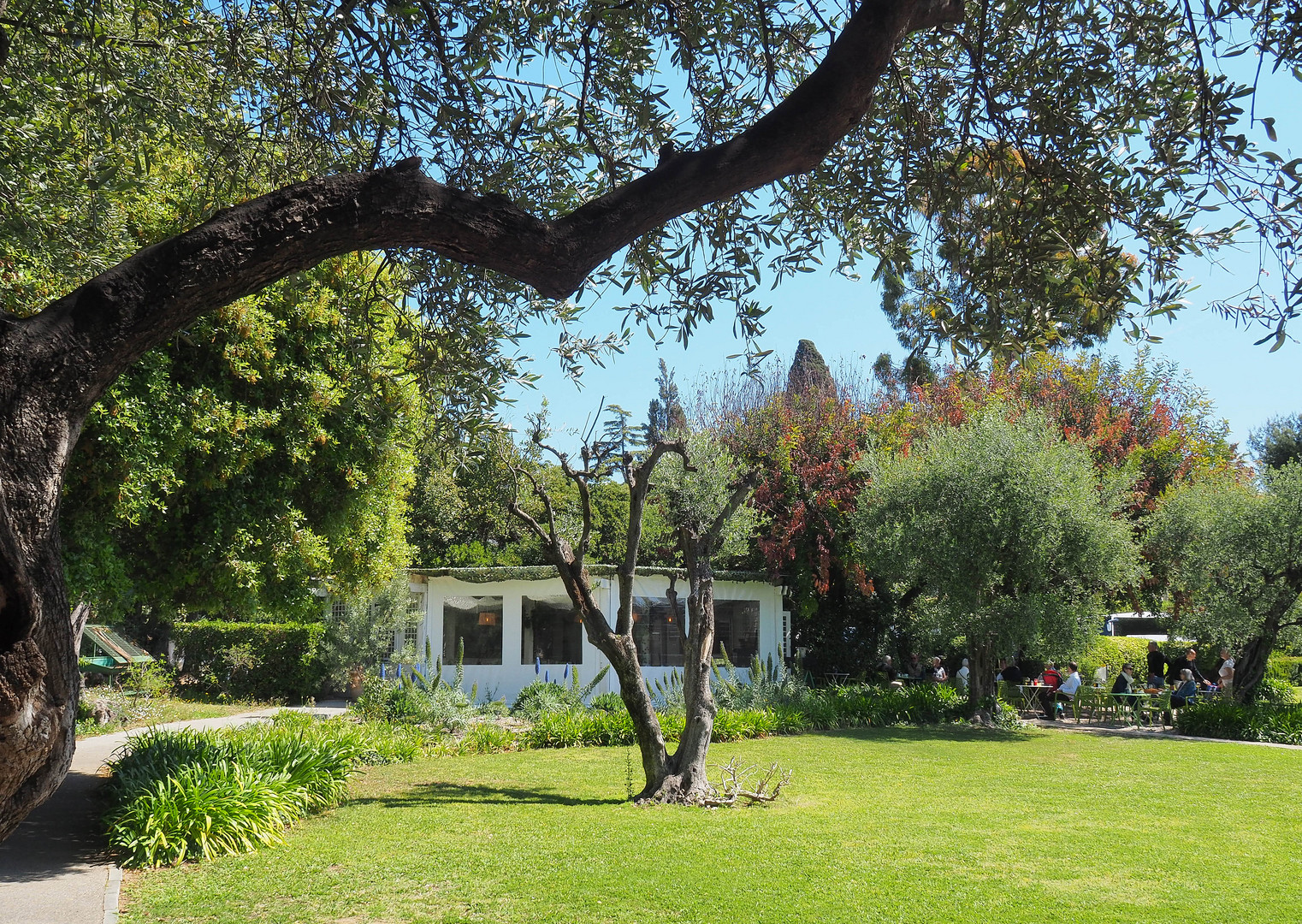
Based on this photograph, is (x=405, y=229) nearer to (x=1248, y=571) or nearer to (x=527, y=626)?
(x=1248, y=571)

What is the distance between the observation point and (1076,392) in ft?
83.7

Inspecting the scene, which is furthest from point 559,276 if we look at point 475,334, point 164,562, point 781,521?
point 781,521

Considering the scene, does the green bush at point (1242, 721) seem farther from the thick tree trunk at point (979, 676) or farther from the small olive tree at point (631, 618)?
the small olive tree at point (631, 618)

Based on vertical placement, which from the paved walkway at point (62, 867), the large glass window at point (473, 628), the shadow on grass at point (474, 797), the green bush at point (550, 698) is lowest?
the shadow on grass at point (474, 797)

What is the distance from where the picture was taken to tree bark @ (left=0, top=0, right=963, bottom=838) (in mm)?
2193

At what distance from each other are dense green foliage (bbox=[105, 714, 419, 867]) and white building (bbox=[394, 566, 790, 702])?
34.7ft

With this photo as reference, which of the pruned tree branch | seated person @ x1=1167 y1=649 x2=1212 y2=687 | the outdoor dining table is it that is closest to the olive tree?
the pruned tree branch

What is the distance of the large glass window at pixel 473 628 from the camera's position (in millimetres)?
22741

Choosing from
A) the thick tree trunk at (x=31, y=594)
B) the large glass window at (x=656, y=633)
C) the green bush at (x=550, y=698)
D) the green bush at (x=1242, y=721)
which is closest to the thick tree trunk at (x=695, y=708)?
the green bush at (x=550, y=698)

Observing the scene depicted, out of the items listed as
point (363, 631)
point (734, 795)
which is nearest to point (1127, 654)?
point (363, 631)

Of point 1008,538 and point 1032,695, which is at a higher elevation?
point 1008,538

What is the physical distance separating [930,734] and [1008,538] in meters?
3.85

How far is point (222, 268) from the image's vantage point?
256 cm

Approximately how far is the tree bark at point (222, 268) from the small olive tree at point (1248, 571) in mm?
16894
